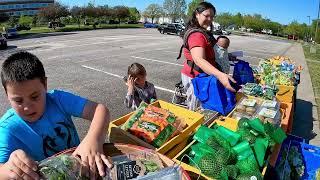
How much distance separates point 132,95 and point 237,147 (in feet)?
5.75

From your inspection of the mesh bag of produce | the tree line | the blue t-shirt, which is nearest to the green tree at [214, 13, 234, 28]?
the tree line

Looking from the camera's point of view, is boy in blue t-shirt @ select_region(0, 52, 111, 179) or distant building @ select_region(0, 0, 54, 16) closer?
boy in blue t-shirt @ select_region(0, 52, 111, 179)

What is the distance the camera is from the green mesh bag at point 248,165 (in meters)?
2.52

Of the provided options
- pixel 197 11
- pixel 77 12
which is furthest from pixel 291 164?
pixel 77 12

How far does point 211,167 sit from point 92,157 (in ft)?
3.18

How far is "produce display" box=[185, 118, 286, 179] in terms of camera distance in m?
2.43

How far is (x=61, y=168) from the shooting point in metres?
1.70

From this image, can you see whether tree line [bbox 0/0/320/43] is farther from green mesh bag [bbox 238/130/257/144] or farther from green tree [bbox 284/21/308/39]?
green mesh bag [bbox 238/130/257/144]

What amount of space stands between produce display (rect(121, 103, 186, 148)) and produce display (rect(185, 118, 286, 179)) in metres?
0.22

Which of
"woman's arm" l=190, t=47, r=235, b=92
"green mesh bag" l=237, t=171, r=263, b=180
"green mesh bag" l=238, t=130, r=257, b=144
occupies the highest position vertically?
"woman's arm" l=190, t=47, r=235, b=92

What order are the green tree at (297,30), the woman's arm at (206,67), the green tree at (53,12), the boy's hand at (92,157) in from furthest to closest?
the green tree at (297,30) < the green tree at (53,12) < the woman's arm at (206,67) < the boy's hand at (92,157)

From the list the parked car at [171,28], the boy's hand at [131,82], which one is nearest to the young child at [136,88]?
the boy's hand at [131,82]

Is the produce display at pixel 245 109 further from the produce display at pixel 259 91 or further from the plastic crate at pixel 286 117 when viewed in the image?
the produce display at pixel 259 91

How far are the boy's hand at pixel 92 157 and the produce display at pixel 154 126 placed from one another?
2.96 feet
